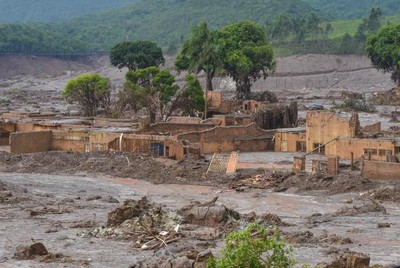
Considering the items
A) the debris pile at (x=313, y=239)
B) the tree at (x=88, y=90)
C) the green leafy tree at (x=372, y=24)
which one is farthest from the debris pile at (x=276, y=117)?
the green leafy tree at (x=372, y=24)

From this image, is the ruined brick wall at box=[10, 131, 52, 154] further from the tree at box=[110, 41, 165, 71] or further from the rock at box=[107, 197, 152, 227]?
the tree at box=[110, 41, 165, 71]

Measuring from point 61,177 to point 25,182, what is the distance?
8.31 ft

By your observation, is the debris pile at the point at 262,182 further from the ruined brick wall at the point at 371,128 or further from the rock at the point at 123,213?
the ruined brick wall at the point at 371,128

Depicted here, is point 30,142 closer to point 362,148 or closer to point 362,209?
point 362,148

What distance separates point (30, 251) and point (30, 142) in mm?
25811

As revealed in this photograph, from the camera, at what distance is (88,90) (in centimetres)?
7188

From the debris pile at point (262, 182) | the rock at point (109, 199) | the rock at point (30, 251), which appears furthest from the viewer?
the debris pile at point (262, 182)

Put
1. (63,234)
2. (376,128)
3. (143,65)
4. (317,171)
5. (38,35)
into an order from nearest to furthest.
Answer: (63,234)
(317,171)
(376,128)
(143,65)
(38,35)

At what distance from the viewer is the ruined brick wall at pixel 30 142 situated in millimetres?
51188

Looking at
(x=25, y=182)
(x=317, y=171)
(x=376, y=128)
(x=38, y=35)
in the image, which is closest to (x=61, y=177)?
(x=25, y=182)

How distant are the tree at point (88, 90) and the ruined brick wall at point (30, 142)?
19.4m

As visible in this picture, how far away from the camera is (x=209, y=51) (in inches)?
3056

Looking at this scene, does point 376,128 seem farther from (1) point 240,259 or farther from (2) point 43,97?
(2) point 43,97

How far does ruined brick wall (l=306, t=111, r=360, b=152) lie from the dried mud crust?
6.38m
